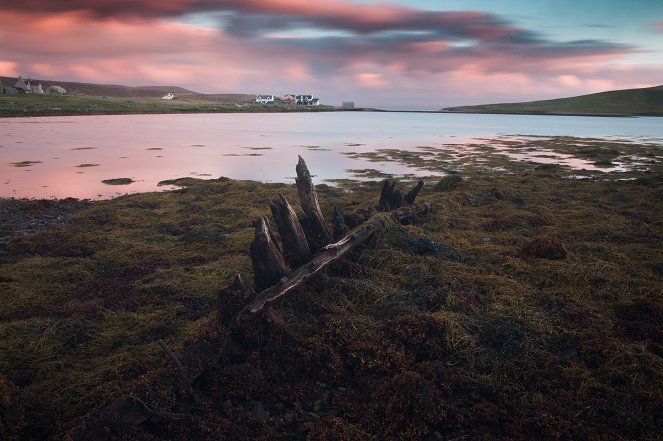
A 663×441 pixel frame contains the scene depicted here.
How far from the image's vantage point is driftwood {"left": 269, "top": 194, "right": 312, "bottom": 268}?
32.4ft

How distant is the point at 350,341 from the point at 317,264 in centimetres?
230

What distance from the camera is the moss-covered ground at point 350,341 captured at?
20.2 feet

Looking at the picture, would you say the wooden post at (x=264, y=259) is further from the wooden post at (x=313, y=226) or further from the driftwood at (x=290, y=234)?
the wooden post at (x=313, y=226)

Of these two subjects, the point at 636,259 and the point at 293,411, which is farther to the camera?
the point at 636,259

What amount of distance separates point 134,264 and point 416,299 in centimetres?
851

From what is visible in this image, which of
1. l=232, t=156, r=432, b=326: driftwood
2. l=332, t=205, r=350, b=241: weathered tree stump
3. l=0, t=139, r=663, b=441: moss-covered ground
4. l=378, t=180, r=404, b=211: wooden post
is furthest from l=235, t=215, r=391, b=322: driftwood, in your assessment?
l=378, t=180, r=404, b=211: wooden post

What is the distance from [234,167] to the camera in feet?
120

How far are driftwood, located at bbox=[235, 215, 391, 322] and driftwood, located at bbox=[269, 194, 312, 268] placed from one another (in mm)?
375

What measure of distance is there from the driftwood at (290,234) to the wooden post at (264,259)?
111 cm

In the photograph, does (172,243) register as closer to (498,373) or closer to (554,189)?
(498,373)

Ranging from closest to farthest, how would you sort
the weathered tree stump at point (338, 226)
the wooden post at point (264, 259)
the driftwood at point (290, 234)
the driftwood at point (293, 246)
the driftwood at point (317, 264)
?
the driftwood at point (317, 264)
the driftwood at point (293, 246)
the wooden post at point (264, 259)
the driftwood at point (290, 234)
the weathered tree stump at point (338, 226)

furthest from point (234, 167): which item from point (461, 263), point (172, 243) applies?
point (461, 263)

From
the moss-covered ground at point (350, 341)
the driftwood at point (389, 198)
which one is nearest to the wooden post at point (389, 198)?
the driftwood at point (389, 198)

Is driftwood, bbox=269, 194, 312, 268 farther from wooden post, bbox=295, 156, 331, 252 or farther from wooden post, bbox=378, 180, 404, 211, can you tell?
wooden post, bbox=378, 180, 404, 211
